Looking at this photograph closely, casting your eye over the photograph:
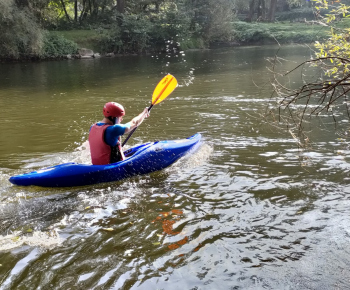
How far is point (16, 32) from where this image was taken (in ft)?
60.0

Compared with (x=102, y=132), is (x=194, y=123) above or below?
below

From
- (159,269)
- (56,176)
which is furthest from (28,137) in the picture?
(159,269)

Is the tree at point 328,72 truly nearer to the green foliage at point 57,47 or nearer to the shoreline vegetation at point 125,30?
the shoreline vegetation at point 125,30

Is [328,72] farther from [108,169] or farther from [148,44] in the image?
[148,44]

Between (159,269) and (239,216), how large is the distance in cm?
115

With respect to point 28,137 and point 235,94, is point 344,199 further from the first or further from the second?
point 235,94

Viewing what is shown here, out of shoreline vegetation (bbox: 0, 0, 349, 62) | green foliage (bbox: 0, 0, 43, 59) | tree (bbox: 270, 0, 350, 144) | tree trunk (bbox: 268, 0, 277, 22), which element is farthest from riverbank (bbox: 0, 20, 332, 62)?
tree (bbox: 270, 0, 350, 144)

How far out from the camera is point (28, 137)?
21.8 feet

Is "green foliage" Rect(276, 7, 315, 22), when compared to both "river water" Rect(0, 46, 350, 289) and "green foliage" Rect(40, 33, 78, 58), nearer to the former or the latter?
"green foliage" Rect(40, 33, 78, 58)

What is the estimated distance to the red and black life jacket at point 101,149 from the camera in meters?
4.42

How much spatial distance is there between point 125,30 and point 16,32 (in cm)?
776

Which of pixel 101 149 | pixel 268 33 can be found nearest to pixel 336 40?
pixel 101 149

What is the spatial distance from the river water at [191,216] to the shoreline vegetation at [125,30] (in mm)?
13975

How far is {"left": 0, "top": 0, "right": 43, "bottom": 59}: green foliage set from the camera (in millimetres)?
17594
